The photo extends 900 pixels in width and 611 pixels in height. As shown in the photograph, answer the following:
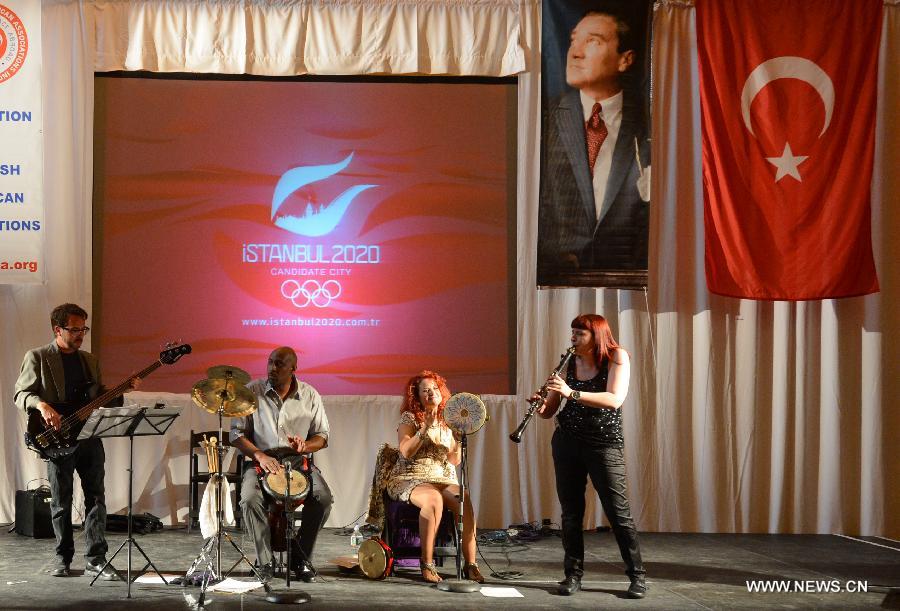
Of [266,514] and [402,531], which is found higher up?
[266,514]

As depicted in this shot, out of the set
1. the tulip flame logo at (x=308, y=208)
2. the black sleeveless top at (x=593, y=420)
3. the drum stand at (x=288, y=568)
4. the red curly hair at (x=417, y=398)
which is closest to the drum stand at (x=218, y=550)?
the drum stand at (x=288, y=568)

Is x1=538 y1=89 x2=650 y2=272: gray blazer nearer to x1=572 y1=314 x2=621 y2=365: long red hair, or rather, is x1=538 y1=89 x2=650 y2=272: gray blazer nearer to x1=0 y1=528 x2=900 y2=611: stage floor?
x1=0 y1=528 x2=900 y2=611: stage floor

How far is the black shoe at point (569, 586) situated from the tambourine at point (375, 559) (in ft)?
3.16

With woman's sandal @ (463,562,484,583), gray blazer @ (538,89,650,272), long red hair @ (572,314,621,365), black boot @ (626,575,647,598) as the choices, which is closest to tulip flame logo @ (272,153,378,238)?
gray blazer @ (538,89,650,272)

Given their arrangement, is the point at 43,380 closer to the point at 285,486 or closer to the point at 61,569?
the point at 61,569

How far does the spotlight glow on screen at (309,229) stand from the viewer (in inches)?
309

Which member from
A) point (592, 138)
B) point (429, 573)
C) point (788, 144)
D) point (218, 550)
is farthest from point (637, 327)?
point (218, 550)

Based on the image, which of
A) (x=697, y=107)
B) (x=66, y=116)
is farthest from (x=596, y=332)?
(x=66, y=116)

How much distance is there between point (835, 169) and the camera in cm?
784

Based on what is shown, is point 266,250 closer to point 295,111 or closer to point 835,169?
point 295,111

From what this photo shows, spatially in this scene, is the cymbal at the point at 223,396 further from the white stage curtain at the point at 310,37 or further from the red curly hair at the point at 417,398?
the white stage curtain at the point at 310,37

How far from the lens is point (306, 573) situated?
5594 mm
